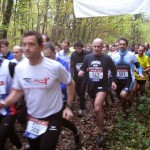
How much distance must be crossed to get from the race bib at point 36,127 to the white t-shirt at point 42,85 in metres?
0.08

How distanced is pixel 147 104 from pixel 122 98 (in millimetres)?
1454

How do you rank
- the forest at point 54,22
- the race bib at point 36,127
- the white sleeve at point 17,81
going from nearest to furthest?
the race bib at point 36,127 < the white sleeve at point 17,81 < the forest at point 54,22

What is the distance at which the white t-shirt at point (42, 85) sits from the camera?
3.89 meters

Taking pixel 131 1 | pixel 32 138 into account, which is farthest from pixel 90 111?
pixel 32 138

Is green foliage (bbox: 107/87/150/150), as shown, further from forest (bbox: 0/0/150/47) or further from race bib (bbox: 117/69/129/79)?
forest (bbox: 0/0/150/47)

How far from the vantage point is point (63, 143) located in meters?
6.78

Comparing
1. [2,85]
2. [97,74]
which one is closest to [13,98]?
[2,85]

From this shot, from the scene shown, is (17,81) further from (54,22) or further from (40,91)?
(54,22)

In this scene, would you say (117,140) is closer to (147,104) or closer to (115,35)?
(147,104)

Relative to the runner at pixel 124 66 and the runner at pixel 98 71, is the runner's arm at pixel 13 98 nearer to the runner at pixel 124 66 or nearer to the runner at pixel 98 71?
the runner at pixel 98 71

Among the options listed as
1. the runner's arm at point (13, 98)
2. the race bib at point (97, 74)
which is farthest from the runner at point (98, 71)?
the runner's arm at point (13, 98)

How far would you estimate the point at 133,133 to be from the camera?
7.24 meters

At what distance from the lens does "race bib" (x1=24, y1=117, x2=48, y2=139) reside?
397 cm

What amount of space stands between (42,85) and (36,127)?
1.81 feet
